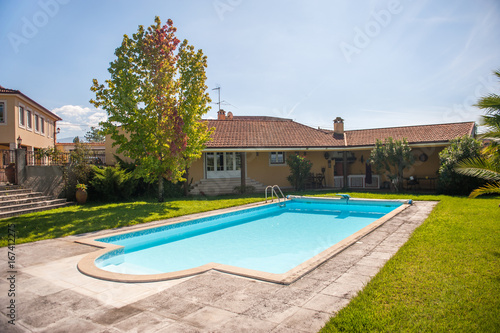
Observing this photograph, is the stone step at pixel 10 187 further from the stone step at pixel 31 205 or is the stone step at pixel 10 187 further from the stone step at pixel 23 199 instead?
the stone step at pixel 31 205

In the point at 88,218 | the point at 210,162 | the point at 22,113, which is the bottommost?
the point at 88,218

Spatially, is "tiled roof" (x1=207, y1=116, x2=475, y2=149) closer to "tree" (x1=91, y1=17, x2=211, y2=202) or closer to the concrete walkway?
"tree" (x1=91, y1=17, x2=211, y2=202)

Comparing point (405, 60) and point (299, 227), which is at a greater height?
point (405, 60)

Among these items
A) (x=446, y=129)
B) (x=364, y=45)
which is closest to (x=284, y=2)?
(x=364, y=45)

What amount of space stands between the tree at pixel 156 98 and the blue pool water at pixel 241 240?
14.6 ft

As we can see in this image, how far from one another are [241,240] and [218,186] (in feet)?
34.1

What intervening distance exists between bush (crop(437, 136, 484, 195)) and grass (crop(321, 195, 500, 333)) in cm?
960

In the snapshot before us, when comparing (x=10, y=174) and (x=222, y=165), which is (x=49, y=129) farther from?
(x=222, y=165)

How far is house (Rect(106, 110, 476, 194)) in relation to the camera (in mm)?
19719

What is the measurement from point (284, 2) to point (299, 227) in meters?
8.46

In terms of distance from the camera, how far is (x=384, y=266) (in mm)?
5375

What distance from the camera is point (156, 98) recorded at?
46.8 feet

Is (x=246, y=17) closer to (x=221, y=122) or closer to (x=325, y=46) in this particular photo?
(x=325, y=46)

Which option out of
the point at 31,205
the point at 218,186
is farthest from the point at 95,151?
the point at 31,205
